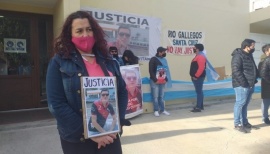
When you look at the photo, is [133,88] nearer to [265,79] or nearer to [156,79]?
[156,79]

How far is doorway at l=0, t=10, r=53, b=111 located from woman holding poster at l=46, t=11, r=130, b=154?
5315 millimetres

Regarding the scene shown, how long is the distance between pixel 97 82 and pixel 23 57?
5.68 metres

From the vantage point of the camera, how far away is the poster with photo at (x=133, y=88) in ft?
20.1

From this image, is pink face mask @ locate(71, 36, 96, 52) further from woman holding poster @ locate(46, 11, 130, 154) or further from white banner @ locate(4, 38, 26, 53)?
white banner @ locate(4, 38, 26, 53)

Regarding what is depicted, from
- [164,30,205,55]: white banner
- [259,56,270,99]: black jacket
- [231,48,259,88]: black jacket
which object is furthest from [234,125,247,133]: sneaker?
[164,30,205,55]: white banner

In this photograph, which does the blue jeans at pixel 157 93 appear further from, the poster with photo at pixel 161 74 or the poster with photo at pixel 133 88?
the poster with photo at pixel 133 88

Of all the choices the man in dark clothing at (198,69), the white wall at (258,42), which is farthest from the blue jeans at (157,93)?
the white wall at (258,42)

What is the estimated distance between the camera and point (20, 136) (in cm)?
487

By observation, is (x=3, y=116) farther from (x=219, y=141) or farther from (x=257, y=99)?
(x=257, y=99)

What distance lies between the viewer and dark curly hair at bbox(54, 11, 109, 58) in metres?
1.99

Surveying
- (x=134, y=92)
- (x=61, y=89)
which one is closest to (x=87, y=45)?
(x=61, y=89)

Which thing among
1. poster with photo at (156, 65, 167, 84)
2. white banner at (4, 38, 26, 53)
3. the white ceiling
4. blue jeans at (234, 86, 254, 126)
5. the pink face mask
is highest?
the white ceiling

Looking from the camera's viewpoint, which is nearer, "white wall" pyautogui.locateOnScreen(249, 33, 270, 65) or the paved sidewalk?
the paved sidewalk

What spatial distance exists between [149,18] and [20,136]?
488 cm
